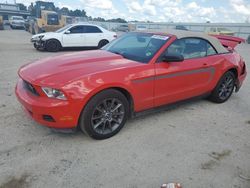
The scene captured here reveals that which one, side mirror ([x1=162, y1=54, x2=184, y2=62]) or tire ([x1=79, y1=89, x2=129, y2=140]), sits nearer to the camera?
tire ([x1=79, y1=89, x2=129, y2=140])

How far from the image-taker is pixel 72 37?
39.0 feet

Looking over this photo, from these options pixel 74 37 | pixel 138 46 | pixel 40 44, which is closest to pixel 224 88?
pixel 138 46

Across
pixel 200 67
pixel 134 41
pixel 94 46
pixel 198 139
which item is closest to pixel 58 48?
pixel 94 46

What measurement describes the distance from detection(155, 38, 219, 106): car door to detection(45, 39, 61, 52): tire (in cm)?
896

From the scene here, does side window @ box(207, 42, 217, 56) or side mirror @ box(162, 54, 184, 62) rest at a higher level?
side window @ box(207, 42, 217, 56)

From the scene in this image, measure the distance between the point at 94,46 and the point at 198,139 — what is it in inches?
403

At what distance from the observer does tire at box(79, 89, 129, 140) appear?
3.05 meters

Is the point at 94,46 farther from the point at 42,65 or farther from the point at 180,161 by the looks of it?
the point at 180,161

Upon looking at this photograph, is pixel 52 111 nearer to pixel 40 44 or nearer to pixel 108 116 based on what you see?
pixel 108 116

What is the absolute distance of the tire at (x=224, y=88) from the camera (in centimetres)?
477

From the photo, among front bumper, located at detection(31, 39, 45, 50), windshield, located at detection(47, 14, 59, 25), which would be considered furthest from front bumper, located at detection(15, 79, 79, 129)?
windshield, located at detection(47, 14, 59, 25)

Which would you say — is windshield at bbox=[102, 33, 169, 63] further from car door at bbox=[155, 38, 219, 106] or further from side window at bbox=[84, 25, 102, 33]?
side window at bbox=[84, 25, 102, 33]

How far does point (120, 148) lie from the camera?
3.12 meters

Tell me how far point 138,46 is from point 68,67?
1414 mm
